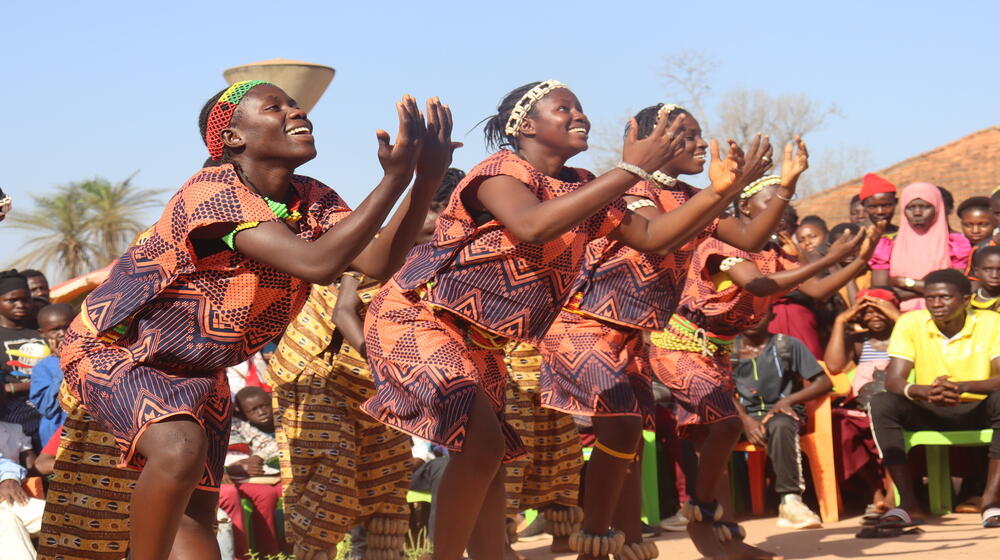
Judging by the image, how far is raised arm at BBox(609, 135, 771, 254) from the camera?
4.77 m

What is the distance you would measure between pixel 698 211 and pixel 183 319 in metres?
2.03

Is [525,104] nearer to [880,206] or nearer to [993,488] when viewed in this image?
[993,488]

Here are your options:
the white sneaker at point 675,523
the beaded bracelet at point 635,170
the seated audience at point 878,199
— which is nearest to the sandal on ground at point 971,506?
the white sneaker at point 675,523

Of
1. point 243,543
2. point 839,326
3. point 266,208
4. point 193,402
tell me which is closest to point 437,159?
point 266,208

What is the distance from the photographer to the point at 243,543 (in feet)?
23.5

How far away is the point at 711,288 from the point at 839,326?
2.88m

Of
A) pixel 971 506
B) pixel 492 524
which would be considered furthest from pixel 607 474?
pixel 971 506

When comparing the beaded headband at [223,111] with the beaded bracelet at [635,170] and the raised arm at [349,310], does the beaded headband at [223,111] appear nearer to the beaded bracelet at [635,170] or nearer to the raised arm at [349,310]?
the beaded bracelet at [635,170]

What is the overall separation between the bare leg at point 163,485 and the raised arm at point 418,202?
795mm

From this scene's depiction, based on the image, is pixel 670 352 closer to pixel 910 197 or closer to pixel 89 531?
pixel 89 531

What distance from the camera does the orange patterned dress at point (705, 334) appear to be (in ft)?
21.7

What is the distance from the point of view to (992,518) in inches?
299

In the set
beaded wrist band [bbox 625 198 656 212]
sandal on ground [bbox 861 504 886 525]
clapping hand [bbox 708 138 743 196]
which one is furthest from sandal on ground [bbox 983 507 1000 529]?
clapping hand [bbox 708 138 743 196]

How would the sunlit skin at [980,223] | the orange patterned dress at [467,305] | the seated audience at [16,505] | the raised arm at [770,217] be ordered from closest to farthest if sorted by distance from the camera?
the orange patterned dress at [467,305] → the raised arm at [770,217] → the seated audience at [16,505] → the sunlit skin at [980,223]
